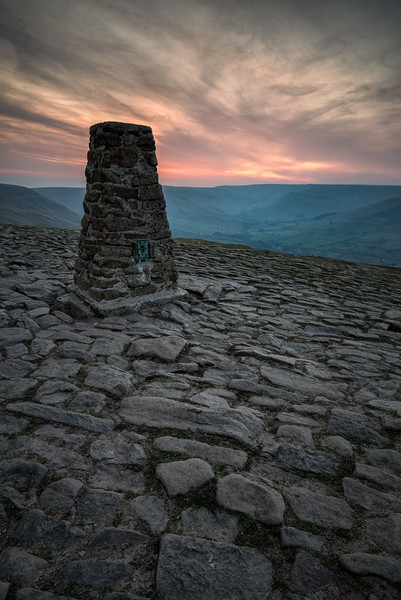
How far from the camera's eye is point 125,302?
6000 millimetres

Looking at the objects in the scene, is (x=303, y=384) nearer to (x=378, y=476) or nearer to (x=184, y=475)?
(x=378, y=476)

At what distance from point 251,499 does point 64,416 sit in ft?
6.05

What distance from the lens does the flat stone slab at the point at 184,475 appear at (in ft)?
7.61

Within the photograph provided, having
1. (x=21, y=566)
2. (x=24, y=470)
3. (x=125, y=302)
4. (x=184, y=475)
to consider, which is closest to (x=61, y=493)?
(x=24, y=470)

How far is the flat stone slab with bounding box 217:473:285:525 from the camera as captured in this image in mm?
2170

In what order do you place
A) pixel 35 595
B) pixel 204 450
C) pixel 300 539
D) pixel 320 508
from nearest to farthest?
pixel 35 595 → pixel 300 539 → pixel 320 508 → pixel 204 450

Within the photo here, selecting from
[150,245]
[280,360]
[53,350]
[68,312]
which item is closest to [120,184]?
[150,245]

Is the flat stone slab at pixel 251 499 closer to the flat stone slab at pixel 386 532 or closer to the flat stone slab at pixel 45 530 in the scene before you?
the flat stone slab at pixel 386 532

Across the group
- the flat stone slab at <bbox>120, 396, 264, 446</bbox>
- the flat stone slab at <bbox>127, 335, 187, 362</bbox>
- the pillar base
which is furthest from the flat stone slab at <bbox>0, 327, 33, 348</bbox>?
the flat stone slab at <bbox>120, 396, 264, 446</bbox>

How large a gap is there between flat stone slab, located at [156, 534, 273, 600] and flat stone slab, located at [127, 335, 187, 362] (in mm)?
2607

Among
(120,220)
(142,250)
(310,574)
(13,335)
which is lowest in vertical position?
(13,335)

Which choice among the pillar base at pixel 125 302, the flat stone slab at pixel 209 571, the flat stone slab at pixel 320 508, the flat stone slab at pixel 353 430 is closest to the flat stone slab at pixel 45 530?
the flat stone slab at pixel 209 571

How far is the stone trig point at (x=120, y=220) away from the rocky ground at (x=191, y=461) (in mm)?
562

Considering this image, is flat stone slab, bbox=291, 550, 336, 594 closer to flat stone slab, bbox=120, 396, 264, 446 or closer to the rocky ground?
the rocky ground
